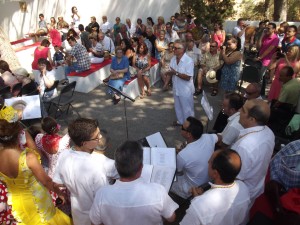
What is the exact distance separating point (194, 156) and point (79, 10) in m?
12.9

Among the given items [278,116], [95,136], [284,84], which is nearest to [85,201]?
[95,136]

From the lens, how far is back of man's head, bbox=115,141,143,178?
2.05 meters

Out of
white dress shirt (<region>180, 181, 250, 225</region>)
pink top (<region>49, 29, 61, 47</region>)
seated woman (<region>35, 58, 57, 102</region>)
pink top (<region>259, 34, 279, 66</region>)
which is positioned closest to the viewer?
white dress shirt (<region>180, 181, 250, 225</region>)

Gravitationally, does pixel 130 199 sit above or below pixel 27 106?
above

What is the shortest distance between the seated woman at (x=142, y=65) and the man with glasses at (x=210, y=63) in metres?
1.40

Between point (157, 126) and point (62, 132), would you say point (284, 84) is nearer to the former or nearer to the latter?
point (157, 126)

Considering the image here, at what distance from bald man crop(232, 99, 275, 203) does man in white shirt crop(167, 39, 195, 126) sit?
242cm

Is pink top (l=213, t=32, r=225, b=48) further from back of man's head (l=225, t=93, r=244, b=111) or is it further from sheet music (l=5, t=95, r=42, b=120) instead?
sheet music (l=5, t=95, r=42, b=120)

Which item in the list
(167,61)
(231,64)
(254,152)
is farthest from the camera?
(167,61)

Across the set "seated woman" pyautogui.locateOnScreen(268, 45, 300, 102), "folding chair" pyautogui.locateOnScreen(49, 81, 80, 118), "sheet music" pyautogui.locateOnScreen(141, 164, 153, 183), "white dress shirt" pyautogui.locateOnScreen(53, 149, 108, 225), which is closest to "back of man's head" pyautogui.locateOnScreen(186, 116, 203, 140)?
"sheet music" pyautogui.locateOnScreen(141, 164, 153, 183)

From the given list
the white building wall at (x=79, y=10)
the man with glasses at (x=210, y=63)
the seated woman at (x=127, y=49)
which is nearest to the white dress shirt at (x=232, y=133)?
the man with glasses at (x=210, y=63)

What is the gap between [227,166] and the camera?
7.08 feet

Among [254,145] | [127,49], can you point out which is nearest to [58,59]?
[127,49]

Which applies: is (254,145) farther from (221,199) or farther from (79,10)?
(79,10)
